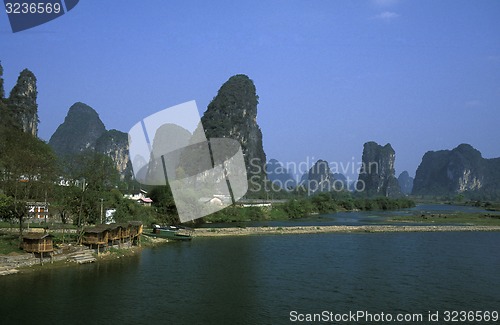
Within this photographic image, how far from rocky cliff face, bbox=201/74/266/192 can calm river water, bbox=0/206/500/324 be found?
66330 mm

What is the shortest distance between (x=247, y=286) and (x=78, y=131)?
121 m

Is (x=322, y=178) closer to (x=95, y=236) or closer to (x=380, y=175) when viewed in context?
(x=380, y=175)

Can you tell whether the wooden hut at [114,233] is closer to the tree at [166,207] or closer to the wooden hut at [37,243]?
the wooden hut at [37,243]

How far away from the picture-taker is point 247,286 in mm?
20875

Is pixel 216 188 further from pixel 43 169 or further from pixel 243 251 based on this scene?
pixel 43 169

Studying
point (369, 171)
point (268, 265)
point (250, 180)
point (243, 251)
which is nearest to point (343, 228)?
point (243, 251)

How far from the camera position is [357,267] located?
25.9 metres

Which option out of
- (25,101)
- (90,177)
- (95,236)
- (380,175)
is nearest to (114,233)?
(95,236)

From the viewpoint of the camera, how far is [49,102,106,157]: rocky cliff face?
125125 millimetres

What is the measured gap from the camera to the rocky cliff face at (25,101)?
2488 inches

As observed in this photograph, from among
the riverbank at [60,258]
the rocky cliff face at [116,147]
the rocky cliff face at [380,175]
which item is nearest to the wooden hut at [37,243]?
the riverbank at [60,258]

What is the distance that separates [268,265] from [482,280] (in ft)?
38.6

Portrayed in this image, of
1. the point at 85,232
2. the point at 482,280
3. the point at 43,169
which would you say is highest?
the point at 43,169

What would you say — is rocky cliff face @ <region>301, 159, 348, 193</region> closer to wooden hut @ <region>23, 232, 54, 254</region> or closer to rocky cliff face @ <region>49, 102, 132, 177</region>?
rocky cliff face @ <region>49, 102, 132, 177</region>
